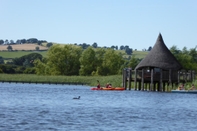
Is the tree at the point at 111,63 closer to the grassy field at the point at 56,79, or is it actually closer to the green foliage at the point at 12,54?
the grassy field at the point at 56,79

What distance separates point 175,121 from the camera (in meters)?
34.2

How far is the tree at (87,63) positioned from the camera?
11381cm

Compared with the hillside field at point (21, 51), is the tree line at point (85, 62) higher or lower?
lower

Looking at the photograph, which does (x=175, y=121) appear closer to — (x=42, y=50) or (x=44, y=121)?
(x=44, y=121)

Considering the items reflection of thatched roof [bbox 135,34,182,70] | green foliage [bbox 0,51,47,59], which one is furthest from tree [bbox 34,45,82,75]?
green foliage [bbox 0,51,47,59]

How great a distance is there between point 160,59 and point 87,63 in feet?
152

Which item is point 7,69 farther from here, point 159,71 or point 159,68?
point 159,68

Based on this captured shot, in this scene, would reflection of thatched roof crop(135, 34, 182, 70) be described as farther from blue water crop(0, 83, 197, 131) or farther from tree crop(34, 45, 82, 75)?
tree crop(34, 45, 82, 75)

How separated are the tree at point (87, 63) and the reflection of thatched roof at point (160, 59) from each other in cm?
4269

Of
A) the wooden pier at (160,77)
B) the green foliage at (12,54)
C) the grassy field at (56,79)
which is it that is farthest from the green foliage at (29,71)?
the wooden pier at (160,77)

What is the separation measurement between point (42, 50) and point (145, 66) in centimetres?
12137

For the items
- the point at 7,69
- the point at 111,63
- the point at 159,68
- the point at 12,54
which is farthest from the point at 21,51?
the point at 159,68

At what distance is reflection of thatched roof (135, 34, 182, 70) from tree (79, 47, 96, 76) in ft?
140

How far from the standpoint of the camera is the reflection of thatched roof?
69125 millimetres
